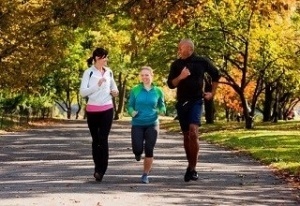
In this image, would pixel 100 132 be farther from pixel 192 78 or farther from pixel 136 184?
pixel 192 78

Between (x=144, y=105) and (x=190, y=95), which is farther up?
(x=190, y=95)

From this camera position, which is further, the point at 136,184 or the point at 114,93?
the point at 114,93

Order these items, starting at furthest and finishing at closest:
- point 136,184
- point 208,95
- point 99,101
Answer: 1. point 208,95
2. point 99,101
3. point 136,184

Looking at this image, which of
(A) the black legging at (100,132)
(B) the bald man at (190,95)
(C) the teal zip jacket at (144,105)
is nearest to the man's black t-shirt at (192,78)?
(B) the bald man at (190,95)

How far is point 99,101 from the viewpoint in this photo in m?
10.8

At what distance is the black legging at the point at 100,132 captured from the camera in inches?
428

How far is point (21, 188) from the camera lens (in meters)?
10.1

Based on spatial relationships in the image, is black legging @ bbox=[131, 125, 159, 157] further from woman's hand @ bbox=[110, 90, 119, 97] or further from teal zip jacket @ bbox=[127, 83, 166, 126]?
woman's hand @ bbox=[110, 90, 119, 97]

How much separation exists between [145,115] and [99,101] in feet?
2.36

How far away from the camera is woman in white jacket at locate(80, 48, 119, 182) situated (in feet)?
35.5

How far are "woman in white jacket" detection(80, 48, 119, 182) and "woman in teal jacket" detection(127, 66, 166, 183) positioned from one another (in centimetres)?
34

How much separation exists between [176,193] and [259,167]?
503cm

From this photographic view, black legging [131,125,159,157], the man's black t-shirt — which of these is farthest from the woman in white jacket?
the man's black t-shirt

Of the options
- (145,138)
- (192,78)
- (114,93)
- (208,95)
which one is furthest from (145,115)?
(208,95)
